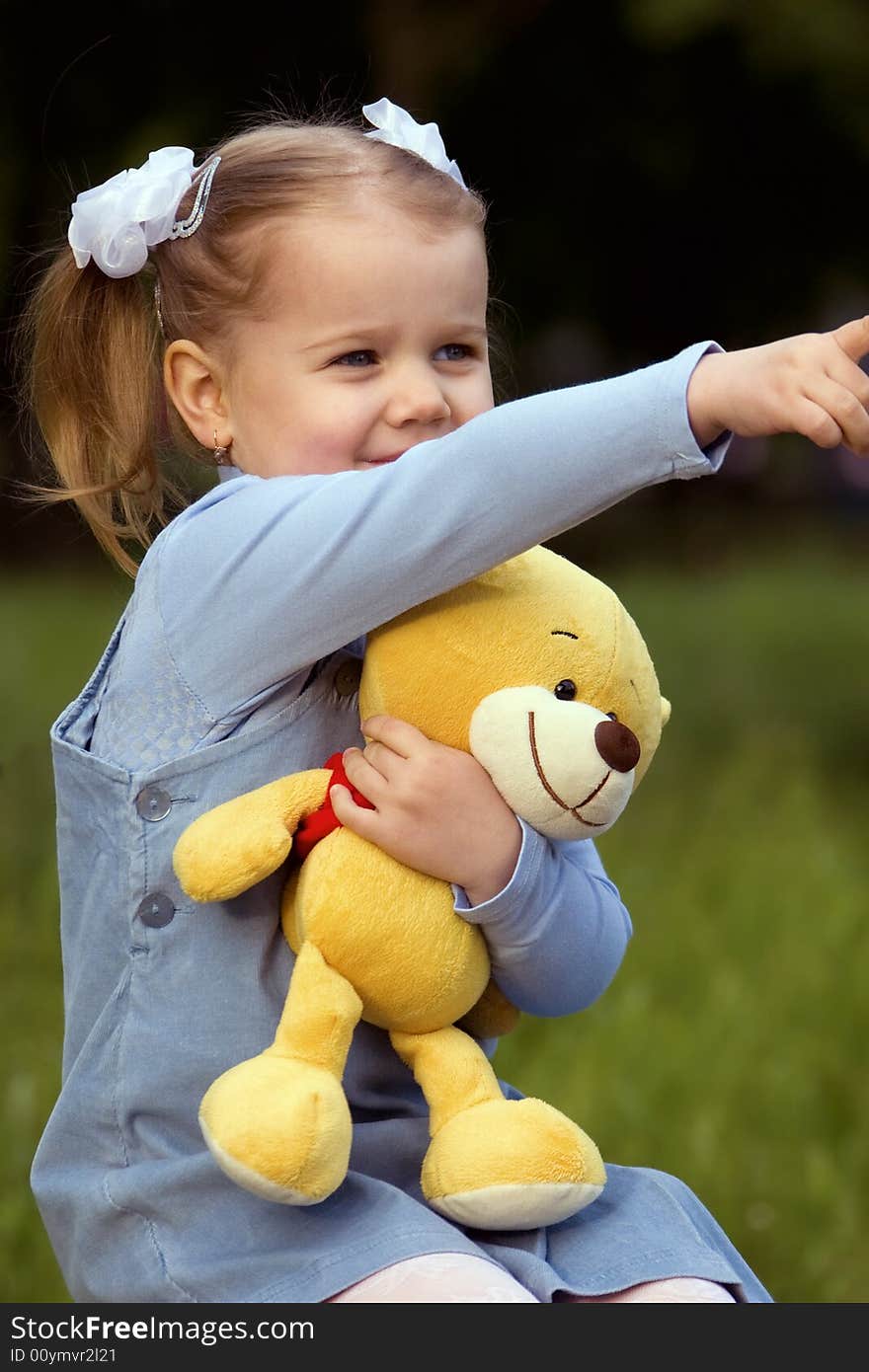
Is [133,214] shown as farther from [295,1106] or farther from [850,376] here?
[295,1106]

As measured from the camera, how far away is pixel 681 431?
1.60 meters

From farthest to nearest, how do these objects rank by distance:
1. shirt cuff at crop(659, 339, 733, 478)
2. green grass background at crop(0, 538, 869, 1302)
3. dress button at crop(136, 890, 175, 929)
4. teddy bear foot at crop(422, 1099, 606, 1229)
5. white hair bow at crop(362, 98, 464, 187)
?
1. green grass background at crop(0, 538, 869, 1302)
2. white hair bow at crop(362, 98, 464, 187)
3. dress button at crop(136, 890, 175, 929)
4. teddy bear foot at crop(422, 1099, 606, 1229)
5. shirt cuff at crop(659, 339, 733, 478)

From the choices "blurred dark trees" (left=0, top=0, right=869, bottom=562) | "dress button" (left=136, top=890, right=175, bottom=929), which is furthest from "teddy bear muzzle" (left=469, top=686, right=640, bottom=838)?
"blurred dark trees" (left=0, top=0, right=869, bottom=562)

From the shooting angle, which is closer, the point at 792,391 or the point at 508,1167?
A: the point at 792,391

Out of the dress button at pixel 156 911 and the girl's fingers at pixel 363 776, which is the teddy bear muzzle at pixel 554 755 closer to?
the girl's fingers at pixel 363 776

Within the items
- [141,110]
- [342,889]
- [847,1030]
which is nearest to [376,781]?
[342,889]

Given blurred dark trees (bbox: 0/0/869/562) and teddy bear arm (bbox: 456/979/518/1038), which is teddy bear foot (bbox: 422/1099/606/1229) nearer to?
teddy bear arm (bbox: 456/979/518/1038)

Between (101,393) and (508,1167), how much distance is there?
1.06 meters

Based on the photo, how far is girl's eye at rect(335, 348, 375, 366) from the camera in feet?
6.27

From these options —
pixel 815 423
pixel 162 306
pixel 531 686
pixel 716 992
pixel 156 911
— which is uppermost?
pixel 815 423

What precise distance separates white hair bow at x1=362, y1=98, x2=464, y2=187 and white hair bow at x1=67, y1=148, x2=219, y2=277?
0.21 m

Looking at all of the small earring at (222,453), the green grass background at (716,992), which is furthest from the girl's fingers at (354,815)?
the green grass background at (716,992)

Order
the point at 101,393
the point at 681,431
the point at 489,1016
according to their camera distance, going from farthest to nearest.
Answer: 1. the point at 101,393
2. the point at 489,1016
3. the point at 681,431

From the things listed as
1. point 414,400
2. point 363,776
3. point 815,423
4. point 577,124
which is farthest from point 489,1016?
point 577,124
